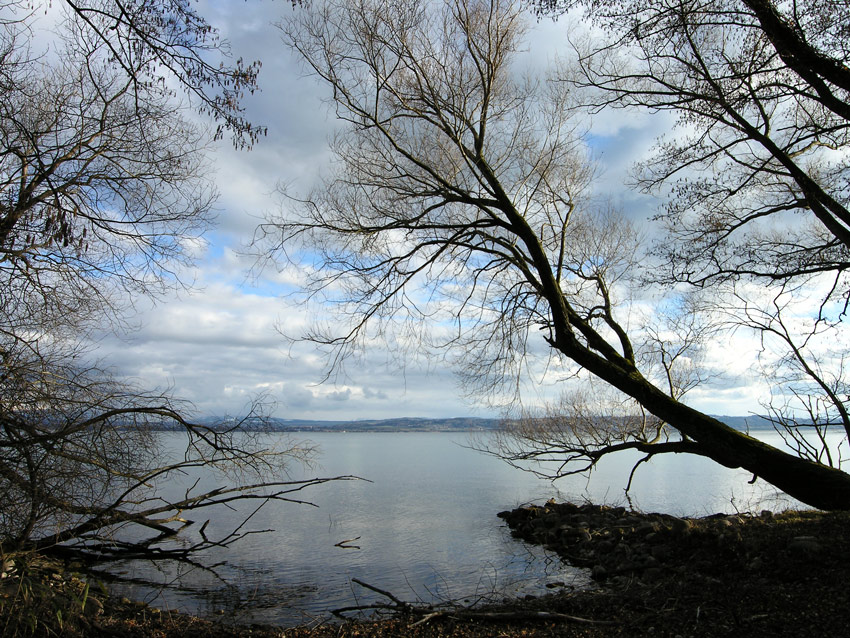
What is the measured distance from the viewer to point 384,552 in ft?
45.5

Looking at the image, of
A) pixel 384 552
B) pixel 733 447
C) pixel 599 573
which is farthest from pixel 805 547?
pixel 384 552

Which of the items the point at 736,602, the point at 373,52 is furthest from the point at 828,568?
the point at 373,52

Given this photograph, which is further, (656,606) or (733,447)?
(733,447)

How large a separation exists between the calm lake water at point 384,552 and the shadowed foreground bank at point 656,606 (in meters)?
1.30

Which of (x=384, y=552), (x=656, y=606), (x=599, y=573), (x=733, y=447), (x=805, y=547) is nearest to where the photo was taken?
(x=656, y=606)

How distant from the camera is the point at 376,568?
12133 millimetres

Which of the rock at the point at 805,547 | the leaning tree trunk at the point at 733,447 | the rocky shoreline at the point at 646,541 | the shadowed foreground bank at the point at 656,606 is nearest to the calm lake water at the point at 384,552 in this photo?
the rocky shoreline at the point at 646,541

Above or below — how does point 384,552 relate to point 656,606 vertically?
below

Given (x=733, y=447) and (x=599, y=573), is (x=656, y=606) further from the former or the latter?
(x=599, y=573)

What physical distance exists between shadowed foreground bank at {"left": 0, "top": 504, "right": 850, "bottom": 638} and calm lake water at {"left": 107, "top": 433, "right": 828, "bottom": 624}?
1.30 m

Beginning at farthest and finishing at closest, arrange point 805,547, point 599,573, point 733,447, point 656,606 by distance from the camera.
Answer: point 599,573
point 733,447
point 805,547
point 656,606

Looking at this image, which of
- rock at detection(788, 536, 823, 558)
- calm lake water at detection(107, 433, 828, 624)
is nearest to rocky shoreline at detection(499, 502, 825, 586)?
rock at detection(788, 536, 823, 558)

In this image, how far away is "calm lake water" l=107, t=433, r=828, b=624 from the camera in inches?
378

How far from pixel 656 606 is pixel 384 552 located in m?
9.15
